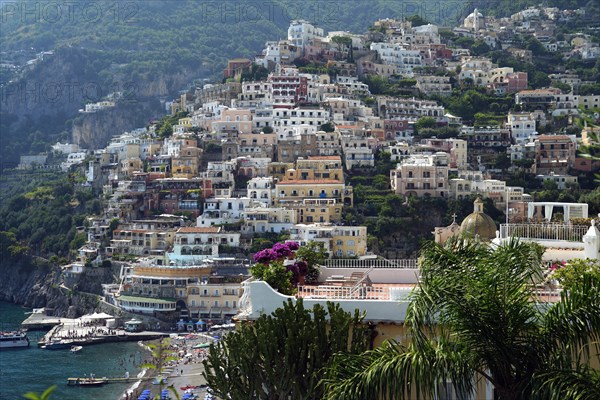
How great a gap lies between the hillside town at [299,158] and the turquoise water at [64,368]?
6.83 m

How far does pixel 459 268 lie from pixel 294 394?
10.8 feet

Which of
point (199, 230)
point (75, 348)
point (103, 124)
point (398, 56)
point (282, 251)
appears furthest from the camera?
point (103, 124)

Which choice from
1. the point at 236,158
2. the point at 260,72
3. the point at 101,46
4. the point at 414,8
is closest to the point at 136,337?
the point at 236,158

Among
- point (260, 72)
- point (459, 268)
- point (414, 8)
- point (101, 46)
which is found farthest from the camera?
point (414, 8)

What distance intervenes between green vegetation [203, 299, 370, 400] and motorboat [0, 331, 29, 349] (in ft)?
173

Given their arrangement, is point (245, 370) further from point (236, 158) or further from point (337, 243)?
point (236, 158)

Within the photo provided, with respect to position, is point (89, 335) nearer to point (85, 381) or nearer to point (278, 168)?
point (85, 381)

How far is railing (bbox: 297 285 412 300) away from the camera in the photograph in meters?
13.1

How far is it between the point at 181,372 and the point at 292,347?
40739 millimetres

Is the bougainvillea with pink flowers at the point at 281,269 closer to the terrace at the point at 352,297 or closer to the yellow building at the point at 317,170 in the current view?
the terrace at the point at 352,297

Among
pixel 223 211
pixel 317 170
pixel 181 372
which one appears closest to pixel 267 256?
pixel 181 372

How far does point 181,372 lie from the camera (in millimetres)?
52531

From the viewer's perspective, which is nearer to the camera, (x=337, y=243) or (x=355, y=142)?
(x=337, y=243)

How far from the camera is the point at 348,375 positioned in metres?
10.5
